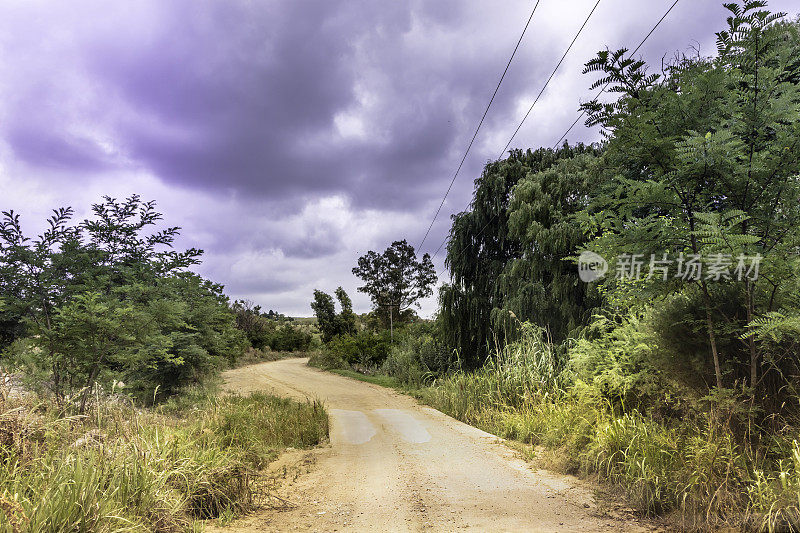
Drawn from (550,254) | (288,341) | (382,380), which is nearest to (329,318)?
(288,341)

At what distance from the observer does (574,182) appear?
11859 millimetres

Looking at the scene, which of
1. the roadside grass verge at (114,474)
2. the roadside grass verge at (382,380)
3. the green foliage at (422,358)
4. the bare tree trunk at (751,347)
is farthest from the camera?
the roadside grass verge at (382,380)

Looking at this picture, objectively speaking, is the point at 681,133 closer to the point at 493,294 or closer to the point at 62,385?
the point at 62,385

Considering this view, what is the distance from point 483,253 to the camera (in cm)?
1552

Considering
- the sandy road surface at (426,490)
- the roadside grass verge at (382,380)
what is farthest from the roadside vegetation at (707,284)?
the roadside grass verge at (382,380)

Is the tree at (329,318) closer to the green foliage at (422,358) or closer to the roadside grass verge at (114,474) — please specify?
the green foliage at (422,358)

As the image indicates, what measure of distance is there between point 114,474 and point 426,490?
9.83 feet

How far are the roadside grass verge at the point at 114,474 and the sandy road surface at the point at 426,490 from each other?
46cm

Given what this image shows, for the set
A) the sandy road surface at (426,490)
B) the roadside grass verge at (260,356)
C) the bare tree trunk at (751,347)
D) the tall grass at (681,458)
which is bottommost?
the roadside grass verge at (260,356)

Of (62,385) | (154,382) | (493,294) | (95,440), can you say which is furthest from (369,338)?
(95,440)

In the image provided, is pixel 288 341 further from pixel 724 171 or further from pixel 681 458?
pixel 724 171

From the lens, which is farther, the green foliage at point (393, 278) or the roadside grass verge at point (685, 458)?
the green foliage at point (393, 278)

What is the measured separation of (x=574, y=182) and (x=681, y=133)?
7.73 meters

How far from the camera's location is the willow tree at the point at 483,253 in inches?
582
